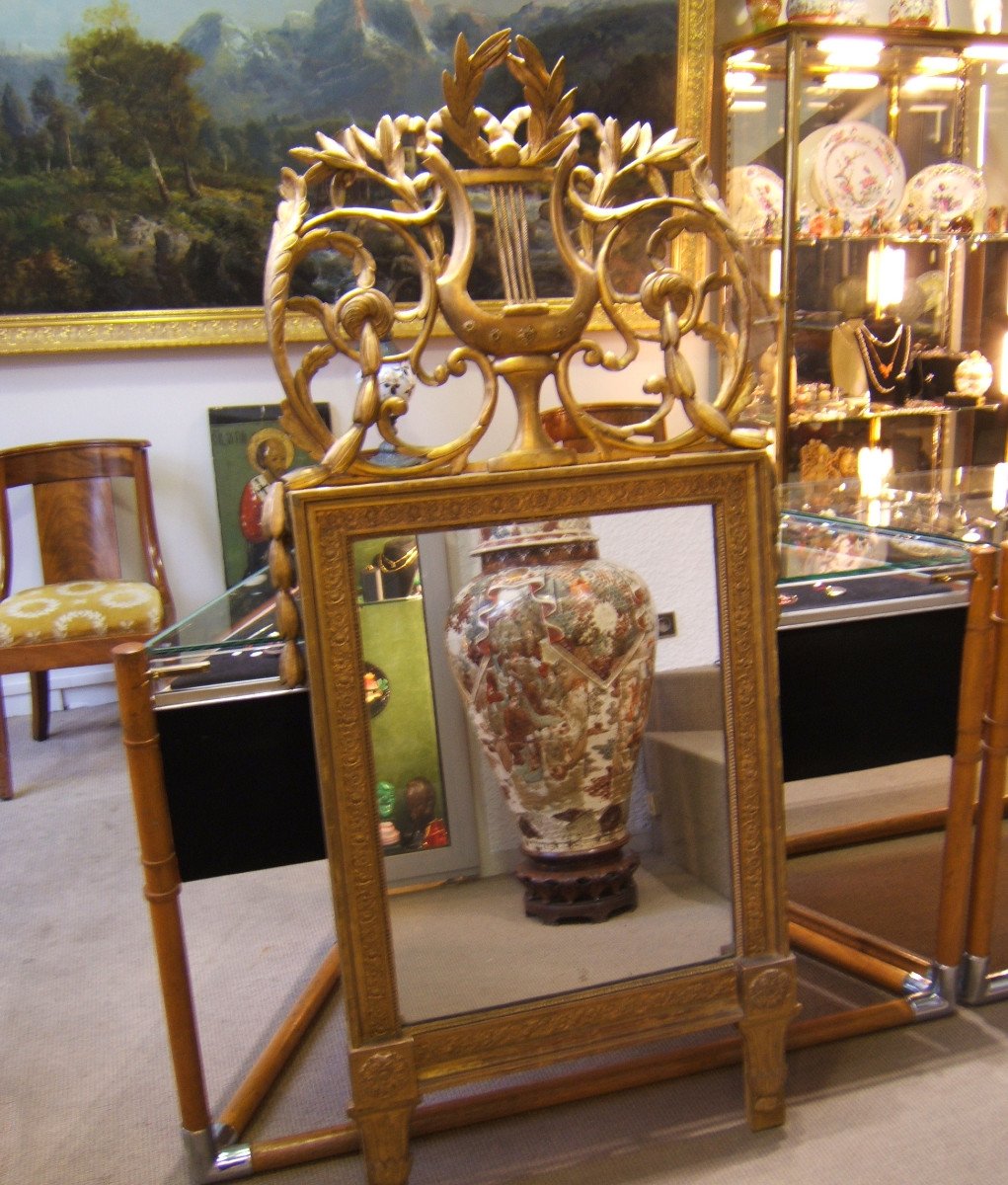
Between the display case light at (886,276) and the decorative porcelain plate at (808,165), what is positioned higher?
the decorative porcelain plate at (808,165)

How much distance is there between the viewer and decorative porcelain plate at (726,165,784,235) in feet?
12.8

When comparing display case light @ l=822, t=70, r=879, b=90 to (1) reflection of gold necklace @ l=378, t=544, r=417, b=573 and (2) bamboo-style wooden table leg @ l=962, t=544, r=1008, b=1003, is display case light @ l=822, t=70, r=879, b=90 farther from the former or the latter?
(1) reflection of gold necklace @ l=378, t=544, r=417, b=573

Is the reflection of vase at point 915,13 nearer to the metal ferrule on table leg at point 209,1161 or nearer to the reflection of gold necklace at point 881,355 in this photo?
the reflection of gold necklace at point 881,355

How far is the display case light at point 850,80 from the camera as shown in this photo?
3.90 meters

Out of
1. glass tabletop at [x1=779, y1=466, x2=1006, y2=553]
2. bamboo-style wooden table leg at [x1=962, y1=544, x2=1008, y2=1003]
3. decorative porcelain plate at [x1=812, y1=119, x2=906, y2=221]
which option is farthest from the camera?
decorative porcelain plate at [x1=812, y1=119, x2=906, y2=221]

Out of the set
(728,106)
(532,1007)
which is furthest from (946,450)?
(532,1007)

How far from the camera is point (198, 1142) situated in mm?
1597

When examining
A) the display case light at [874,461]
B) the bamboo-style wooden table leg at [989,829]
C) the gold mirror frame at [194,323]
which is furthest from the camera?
the display case light at [874,461]

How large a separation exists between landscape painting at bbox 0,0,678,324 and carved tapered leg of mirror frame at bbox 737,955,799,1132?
3168mm

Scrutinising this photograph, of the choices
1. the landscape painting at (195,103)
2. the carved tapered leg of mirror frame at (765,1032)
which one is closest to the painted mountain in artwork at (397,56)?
the landscape painting at (195,103)

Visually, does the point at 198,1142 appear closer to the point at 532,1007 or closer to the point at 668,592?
the point at 532,1007

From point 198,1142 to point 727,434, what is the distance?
1.33m

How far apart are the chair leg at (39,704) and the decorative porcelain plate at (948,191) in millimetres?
3803

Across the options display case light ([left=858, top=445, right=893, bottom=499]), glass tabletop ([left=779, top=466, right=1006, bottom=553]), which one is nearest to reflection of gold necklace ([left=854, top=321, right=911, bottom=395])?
display case light ([left=858, top=445, right=893, bottom=499])
